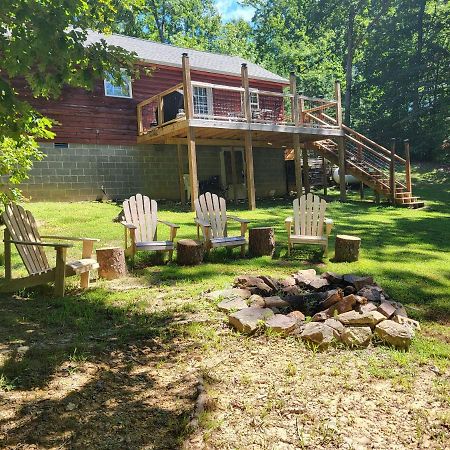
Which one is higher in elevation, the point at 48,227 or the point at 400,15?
the point at 400,15

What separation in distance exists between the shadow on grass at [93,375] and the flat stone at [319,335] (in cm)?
100

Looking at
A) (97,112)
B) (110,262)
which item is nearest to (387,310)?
(110,262)

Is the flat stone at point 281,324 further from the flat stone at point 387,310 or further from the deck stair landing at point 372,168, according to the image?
the deck stair landing at point 372,168

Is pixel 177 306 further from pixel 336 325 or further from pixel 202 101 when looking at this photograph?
pixel 202 101

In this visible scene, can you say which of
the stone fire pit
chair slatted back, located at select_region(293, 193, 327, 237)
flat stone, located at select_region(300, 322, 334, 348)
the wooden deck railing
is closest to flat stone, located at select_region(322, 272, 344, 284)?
the stone fire pit

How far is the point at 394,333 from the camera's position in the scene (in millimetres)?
3201

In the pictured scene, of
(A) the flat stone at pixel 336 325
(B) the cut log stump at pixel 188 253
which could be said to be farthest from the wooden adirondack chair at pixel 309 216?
(A) the flat stone at pixel 336 325

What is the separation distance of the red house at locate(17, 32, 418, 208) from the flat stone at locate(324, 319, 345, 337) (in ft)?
23.0

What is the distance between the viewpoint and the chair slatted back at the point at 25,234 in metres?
4.58

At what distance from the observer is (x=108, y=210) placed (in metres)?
10.3

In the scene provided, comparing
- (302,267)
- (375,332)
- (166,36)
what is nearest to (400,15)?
(166,36)

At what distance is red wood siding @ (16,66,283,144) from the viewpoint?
1177 centimetres

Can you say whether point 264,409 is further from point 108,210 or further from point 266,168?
point 266,168

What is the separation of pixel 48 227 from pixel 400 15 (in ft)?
84.5
